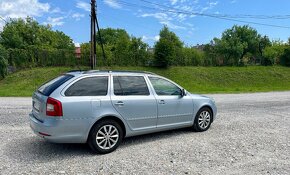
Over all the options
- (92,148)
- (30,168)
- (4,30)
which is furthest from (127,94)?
(4,30)

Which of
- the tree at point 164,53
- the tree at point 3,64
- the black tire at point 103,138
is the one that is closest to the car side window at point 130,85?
the black tire at point 103,138

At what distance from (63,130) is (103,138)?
2.54ft

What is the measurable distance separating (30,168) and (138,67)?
28.1 meters

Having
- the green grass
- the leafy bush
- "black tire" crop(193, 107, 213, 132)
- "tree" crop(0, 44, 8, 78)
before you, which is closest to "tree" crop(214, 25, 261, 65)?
the leafy bush

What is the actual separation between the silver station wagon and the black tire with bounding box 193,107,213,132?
42 centimetres

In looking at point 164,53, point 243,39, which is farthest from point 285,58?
point 164,53

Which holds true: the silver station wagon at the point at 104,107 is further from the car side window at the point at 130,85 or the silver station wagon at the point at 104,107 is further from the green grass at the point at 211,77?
the green grass at the point at 211,77

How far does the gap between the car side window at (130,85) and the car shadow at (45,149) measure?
112cm

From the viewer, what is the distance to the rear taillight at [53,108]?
14.4 ft

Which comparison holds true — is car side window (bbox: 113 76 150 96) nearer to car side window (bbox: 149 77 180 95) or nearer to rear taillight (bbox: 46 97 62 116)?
car side window (bbox: 149 77 180 95)

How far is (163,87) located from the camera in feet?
19.1

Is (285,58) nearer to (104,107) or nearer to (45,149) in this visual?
(104,107)

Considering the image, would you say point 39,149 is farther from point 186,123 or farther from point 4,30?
point 4,30

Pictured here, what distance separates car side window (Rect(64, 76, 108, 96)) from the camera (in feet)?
15.3
